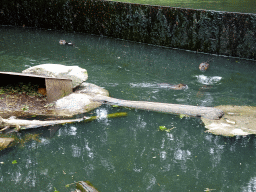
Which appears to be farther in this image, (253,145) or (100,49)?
(100,49)

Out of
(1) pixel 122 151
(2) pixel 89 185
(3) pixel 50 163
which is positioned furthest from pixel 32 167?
(1) pixel 122 151

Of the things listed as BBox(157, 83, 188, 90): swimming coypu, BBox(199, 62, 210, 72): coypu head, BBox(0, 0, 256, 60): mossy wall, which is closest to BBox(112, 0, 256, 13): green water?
BBox(0, 0, 256, 60): mossy wall

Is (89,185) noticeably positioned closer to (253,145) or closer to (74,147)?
(74,147)

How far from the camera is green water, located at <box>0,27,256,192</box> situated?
489 cm

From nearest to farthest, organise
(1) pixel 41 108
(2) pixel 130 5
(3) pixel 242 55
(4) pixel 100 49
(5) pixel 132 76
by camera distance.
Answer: (1) pixel 41 108
(5) pixel 132 76
(3) pixel 242 55
(4) pixel 100 49
(2) pixel 130 5

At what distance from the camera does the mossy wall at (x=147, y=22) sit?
1137 centimetres

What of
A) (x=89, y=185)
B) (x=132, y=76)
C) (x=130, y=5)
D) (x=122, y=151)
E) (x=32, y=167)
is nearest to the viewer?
(x=89, y=185)

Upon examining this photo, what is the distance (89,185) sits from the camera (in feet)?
15.2

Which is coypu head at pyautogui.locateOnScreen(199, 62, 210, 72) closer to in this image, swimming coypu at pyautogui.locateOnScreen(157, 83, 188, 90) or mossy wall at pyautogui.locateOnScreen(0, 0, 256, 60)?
swimming coypu at pyautogui.locateOnScreen(157, 83, 188, 90)

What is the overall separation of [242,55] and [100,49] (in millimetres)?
6177

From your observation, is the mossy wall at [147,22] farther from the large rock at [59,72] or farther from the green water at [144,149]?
the large rock at [59,72]

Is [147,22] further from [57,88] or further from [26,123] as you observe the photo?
[26,123]

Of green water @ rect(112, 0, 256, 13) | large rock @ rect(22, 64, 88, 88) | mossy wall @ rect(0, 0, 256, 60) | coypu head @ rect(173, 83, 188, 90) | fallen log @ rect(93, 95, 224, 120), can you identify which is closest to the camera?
fallen log @ rect(93, 95, 224, 120)

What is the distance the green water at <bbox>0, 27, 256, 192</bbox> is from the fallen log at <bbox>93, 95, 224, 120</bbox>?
0.71 feet
